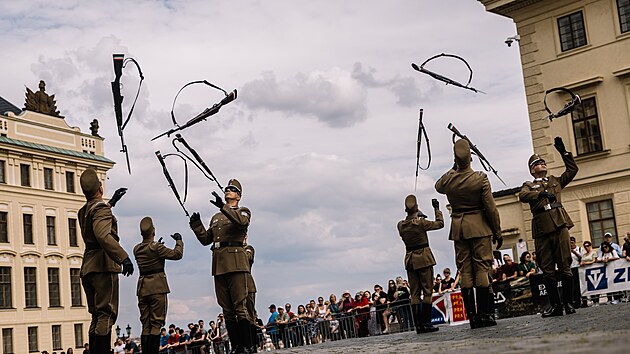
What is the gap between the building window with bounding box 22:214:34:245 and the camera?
57.4 meters

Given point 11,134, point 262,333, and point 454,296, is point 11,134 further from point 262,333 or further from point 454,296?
point 454,296

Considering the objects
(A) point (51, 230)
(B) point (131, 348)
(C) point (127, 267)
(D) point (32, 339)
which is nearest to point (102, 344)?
(C) point (127, 267)

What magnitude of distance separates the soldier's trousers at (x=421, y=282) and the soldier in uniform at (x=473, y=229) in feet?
5.87

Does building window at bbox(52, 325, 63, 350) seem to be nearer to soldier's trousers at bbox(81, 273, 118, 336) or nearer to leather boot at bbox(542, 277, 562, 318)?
soldier's trousers at bbox(81, 273, 118, 336)

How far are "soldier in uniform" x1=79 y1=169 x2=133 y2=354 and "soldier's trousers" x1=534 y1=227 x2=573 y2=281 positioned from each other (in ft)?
18.8

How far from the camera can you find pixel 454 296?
22141 mm

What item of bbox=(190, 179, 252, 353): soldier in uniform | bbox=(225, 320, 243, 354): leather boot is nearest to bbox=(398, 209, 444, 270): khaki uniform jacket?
bbox=(190, 179, 252, 353): soldier in uniform

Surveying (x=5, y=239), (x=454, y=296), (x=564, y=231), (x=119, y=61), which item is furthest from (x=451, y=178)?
(x=5, y=239)

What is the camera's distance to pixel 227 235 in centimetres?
1346

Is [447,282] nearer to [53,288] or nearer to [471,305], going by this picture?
[471,305]

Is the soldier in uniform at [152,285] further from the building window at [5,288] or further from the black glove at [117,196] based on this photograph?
the building window at [5,288]

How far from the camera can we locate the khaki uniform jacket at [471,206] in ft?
41.2

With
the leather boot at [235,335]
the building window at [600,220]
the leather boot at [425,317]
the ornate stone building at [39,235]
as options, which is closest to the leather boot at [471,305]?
the leather boot at [425,317]

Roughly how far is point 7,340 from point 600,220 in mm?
35797
